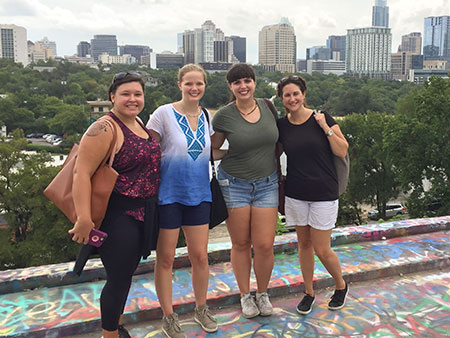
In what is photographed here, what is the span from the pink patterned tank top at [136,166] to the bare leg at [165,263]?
333mm

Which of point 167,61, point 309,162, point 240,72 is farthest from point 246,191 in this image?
point 167,61

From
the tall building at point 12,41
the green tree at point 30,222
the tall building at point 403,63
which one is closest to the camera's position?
the green tree at point 30,222

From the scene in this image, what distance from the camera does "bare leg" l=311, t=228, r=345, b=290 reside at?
3457 mm

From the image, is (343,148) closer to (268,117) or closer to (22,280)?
(268,117)

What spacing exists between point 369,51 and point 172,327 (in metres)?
200

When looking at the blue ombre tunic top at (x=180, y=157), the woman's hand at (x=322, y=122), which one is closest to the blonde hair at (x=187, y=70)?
the blue ombre tunic top at (x=180, y=157)

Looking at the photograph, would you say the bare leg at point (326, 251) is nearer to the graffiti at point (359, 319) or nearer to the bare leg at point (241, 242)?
the graffiti at point (359, 319)

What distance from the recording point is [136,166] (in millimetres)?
2758

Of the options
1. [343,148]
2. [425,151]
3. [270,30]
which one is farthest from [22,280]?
[270,30]

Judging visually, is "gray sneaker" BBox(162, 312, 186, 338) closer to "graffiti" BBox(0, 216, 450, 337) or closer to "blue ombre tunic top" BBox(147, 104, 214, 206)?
"graffiti" BBox(0, 216, 450, 337)

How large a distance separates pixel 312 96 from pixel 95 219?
83.9 m

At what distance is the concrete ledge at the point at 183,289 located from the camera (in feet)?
10.5

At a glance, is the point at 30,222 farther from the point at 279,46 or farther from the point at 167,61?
the point at 279,46

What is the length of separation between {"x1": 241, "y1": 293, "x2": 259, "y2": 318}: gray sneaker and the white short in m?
Answer: 0.64
